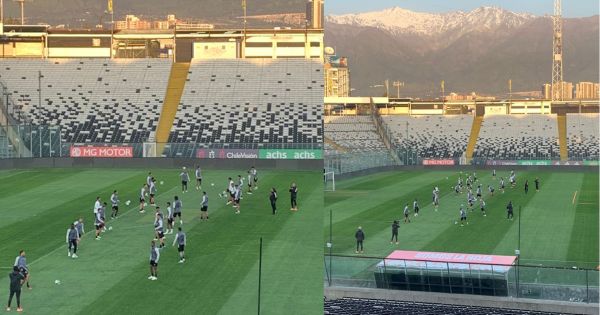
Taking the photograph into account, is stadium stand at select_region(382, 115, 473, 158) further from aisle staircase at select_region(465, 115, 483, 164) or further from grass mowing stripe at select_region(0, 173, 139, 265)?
grass mowing stripe at select_region(0, 173, 139, 265)

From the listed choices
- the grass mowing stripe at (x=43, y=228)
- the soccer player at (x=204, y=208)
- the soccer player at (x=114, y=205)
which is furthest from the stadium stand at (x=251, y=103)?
the soccer player at (x=114, y=205)

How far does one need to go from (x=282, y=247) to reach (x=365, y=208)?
22.0 meters

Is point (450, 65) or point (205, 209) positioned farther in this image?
point (450, 65)

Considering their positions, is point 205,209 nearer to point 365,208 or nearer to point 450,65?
point 365,208

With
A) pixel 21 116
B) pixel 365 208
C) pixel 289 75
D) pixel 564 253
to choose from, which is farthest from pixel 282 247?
pixel 289 75

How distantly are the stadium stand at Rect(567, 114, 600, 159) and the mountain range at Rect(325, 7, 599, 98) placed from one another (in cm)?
935

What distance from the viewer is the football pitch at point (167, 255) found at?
2244 centimetres

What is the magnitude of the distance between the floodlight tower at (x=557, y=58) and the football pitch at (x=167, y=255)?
9884 millimetres

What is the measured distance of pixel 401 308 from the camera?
2319 centimetres

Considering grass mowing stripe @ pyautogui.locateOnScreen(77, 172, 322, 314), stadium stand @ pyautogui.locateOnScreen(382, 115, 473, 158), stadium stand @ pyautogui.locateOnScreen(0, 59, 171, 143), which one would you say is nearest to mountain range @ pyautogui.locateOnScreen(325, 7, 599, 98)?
stadium stand @ pyautogui.locateOnScreen(382, 115, 473, 158)

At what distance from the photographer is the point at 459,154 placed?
321ft

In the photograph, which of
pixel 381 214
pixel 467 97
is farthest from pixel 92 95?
pixel 467 97

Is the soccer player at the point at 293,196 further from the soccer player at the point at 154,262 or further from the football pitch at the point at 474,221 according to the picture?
the soccer player at the point at 154,262

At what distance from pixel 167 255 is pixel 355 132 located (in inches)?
2948
